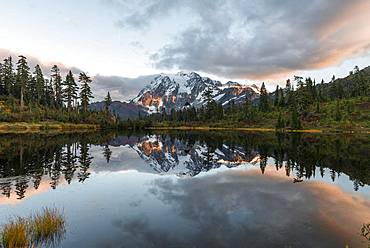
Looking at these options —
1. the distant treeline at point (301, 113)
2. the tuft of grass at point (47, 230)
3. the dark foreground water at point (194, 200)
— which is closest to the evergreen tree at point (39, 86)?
the distant treeline at point (301, 113)

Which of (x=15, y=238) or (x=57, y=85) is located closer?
(x=15, y=238)

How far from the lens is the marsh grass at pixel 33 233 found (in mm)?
12594

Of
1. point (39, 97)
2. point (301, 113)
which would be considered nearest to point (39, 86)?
point (39, 97)

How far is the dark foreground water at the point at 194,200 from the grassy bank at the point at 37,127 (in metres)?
58.7

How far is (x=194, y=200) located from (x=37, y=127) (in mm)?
92104

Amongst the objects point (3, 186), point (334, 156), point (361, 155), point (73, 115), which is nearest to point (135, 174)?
point (3, 186)

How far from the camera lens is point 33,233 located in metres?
14.2

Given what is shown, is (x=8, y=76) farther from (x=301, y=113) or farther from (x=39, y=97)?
(x=301, y=113)

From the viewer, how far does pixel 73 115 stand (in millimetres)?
119500

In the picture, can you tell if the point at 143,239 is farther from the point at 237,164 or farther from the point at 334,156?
the point at 334,156

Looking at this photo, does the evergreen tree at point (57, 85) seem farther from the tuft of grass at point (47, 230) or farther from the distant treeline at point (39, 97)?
the tuft of grass at point (47, 230)

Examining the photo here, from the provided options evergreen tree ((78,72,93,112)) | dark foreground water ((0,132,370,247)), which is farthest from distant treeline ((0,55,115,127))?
dark foreground water ((0,132,370,247))

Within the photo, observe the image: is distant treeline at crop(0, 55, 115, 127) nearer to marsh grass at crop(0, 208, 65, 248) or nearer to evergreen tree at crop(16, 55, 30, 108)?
evergreen tree at crop(16, 55, 30, 108)

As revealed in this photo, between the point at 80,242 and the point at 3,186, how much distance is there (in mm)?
14815
